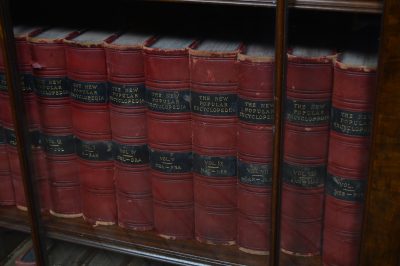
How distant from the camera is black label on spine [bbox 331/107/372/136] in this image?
89cm

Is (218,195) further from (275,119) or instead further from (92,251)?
(92,251)

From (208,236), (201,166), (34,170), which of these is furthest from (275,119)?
(34,170)

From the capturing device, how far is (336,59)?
0.90 m

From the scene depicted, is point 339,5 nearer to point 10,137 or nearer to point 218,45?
point 218,45

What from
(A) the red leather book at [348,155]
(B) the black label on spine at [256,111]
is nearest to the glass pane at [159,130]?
(B) the black label on spine at [256,111]

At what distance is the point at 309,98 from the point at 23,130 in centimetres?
61

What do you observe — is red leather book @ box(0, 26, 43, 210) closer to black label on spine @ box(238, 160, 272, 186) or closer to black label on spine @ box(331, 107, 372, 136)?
black label on spine @ box(238, 160, 272, 186)

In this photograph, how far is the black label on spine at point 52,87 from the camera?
1.11 m

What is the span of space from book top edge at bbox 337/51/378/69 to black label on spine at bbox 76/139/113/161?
52cm

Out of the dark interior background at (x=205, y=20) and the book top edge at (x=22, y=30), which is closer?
the dark interior background at (x=205, y=20)

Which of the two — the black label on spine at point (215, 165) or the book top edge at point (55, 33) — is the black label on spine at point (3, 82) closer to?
the book top edge at point (55, 33)

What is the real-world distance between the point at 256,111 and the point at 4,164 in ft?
2.11

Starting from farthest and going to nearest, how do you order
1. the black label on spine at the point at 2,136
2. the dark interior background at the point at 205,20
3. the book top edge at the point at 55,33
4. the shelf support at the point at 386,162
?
1. the black label on spine at the point at 2,136
2. the book top edge at the point at 55,33
3. the dark interior background at the point at 205,20
4. the shelf support at the point at 386,162

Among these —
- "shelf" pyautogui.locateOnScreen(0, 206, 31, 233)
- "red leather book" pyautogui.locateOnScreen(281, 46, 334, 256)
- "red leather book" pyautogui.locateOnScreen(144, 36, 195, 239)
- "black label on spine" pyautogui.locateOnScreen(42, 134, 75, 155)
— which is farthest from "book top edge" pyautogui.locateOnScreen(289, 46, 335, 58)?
"shelf" pyautogui.locateOnScreen(0, 206, 31, 233)
